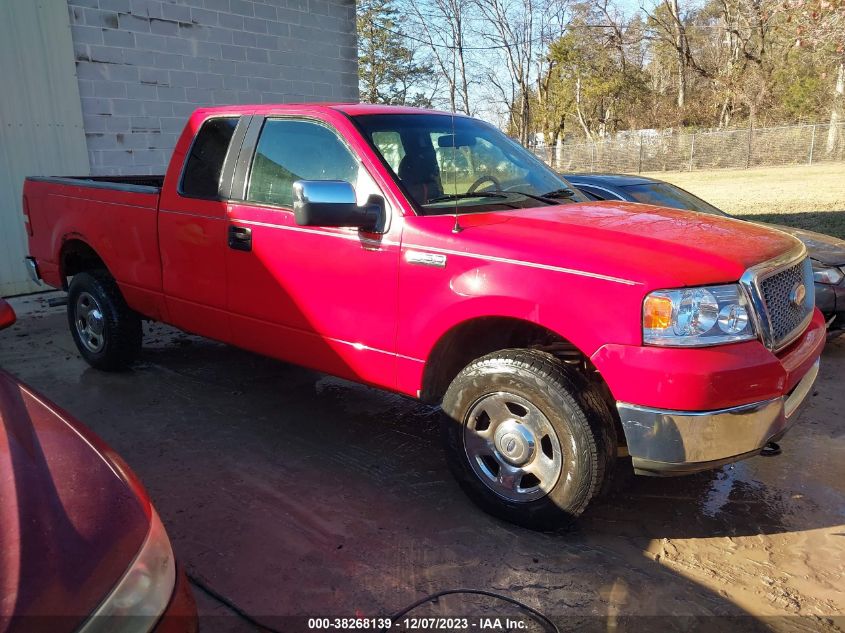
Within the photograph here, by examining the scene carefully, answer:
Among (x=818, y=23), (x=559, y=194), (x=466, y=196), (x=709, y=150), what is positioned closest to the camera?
(x=466, y=196)

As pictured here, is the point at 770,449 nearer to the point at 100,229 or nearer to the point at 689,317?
the point at 689,317

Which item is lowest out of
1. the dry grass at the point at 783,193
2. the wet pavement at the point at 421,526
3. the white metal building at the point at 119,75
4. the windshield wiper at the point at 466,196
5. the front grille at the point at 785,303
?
the wet pavement at the point at 421,526

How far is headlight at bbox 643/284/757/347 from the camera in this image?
2.62m

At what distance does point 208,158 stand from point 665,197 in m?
4.45

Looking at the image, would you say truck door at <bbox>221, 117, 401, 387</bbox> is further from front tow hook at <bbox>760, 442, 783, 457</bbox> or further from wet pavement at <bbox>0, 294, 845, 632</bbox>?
front tow hook at <bbox>760, 442, 783, 457</bbox>

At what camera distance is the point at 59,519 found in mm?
1683

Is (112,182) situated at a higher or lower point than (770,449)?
higher

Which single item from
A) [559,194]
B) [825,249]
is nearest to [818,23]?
[825,249]

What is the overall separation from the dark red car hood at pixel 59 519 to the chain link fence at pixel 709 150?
33821mm

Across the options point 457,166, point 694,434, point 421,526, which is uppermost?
point 457,166

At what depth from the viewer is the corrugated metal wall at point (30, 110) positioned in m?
7.52

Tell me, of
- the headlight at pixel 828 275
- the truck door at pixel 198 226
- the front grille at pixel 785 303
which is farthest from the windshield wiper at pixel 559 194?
the headlight at pixel 828 275

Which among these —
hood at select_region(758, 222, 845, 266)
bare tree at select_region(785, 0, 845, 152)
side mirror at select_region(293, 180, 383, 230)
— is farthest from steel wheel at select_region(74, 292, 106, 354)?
bare tree at select_region(785, 0, 845, 152)

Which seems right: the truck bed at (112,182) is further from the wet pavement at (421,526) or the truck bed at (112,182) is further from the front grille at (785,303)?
the front grille at (785,303)
